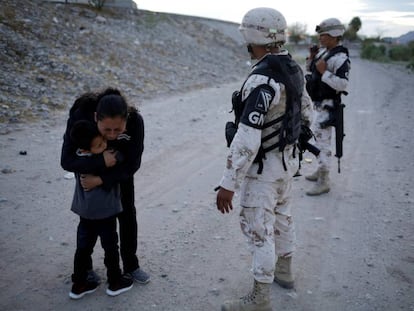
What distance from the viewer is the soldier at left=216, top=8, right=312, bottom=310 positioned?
2.56m

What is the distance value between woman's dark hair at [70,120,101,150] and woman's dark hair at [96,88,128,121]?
8 centimetres

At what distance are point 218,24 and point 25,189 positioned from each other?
2520cm

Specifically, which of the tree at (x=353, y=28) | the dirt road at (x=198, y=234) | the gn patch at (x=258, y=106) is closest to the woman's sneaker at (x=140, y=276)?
the dirt road at (x=198, y=234)

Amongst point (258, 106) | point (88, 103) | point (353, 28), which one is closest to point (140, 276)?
point (88, 103)

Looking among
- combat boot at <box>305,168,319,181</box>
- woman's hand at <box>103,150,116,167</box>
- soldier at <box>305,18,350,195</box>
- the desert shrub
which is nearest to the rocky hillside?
combat boot at <box>305,168,319,181</box>

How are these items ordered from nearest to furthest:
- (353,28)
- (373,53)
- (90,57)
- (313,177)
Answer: (313,177) → (90,57) → (373,53) → (353,28)

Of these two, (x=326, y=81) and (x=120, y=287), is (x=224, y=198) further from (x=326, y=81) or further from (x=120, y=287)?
(x=326, y=81)

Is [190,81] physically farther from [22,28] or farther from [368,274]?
[368,274]

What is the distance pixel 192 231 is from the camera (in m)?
4.11

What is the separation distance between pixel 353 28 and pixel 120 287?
67141 mm

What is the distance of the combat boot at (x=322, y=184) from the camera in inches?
203

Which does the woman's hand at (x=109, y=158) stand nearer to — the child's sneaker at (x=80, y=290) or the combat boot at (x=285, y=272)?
the child's sneaker at (x=80, y=290)

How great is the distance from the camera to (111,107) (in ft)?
8.28

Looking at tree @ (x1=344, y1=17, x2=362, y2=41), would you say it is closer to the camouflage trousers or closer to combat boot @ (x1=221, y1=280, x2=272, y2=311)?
the camouflage trousers
